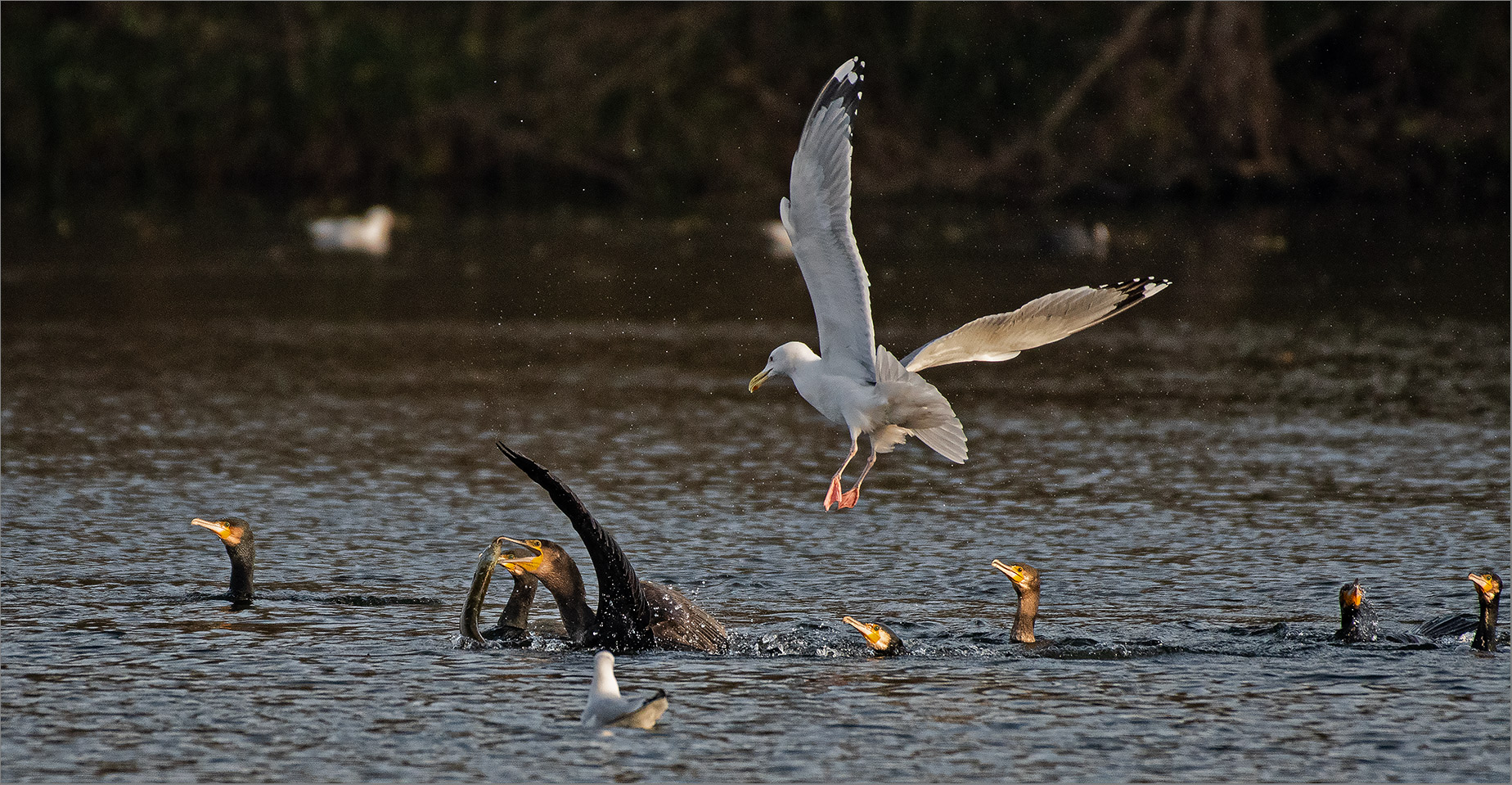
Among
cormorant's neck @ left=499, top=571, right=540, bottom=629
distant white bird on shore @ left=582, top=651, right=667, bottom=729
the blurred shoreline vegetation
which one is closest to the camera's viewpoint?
distant white bird on shore @ left=582, top=651, right=667, bottom=729

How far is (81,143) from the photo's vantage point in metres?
39.4

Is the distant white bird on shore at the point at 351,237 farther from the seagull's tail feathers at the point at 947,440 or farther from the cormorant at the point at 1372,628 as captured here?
the cormorant at the point at 1372,628

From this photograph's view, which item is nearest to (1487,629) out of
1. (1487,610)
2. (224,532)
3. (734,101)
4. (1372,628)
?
(1487,610)

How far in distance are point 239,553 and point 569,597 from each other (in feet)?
6.10

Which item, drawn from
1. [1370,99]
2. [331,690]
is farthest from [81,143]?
[331,690]

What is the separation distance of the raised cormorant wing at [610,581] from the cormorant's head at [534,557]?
25 centimetres

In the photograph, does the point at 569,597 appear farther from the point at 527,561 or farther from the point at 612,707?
the point at 612,707

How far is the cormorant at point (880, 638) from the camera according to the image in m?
9.11

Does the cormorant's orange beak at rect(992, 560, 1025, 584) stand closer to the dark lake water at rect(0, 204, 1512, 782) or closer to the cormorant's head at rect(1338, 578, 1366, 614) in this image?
the dark lake water at rect(0, 204, 1512, 782)

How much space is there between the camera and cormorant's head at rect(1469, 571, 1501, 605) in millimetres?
9289

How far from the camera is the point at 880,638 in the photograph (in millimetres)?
9164

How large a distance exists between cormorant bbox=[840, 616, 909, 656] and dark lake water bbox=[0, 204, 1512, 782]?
9cm

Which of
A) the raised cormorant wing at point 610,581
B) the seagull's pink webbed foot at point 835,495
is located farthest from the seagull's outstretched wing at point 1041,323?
the raised cormorant wing at point 610,581

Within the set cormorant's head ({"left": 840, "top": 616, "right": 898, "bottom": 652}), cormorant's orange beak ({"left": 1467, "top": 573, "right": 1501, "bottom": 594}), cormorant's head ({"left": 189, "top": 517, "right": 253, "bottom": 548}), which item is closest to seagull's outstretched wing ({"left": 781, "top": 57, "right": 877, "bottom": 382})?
cormorant's head ({"left": 840, "top": 616, "right": 898, "bottom": 652})
